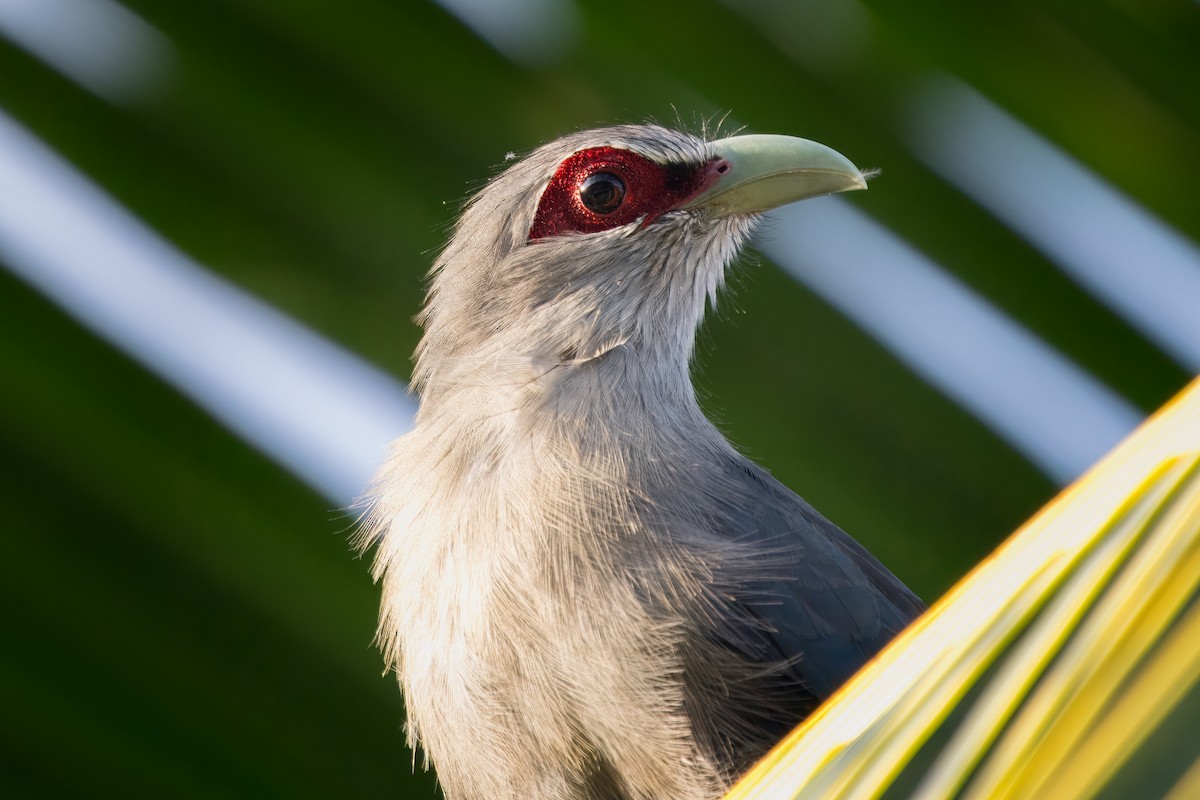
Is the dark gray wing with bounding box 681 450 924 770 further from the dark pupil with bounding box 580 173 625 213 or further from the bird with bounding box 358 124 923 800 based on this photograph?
the dark pupil with bounding box 580 173 625 213

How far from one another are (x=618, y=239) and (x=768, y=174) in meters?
0.46

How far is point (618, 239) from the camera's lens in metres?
3.24

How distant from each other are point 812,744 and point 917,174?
2.97 meters

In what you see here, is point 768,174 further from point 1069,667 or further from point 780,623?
point 1069,667

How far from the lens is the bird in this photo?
2.33 meters

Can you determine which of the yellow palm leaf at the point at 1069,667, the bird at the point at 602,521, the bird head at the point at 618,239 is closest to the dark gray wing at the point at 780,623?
the bird at the point at 602,521

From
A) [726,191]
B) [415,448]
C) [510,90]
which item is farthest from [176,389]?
[726,191]

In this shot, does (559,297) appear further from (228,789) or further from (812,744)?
(812,744)

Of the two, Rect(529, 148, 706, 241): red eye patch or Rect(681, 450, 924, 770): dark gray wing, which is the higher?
Rect(529, 148, 706, 241): red eye patch

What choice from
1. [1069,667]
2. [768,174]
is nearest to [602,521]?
[768,174]

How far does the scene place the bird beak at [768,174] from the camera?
10.3 ft

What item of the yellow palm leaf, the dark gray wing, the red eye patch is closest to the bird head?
the red eye patch

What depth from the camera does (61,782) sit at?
296 centimetres

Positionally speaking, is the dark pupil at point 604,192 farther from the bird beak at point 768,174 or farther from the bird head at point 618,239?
the bird beak at point 768,174
